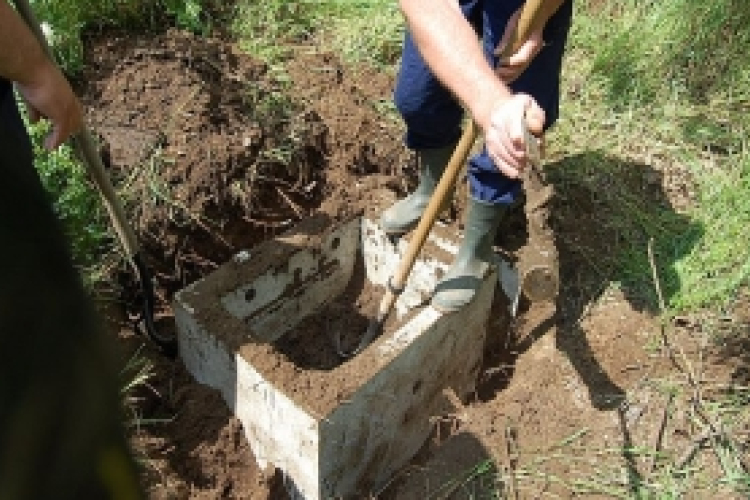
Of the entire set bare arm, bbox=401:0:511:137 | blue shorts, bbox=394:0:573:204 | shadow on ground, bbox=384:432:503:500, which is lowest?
shadow on ground, bbox=384:432:503:500

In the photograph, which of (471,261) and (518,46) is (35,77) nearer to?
(518,46)

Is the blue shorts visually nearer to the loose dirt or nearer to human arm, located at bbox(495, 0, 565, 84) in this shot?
human arm, located at bbox(495, 0, 565, 84)

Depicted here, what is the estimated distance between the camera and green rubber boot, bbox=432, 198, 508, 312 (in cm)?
277

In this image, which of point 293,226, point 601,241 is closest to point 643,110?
point 601,241

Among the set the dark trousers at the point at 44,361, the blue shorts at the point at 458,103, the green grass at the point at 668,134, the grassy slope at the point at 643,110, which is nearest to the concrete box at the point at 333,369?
the blue shorts at the point at 458,103

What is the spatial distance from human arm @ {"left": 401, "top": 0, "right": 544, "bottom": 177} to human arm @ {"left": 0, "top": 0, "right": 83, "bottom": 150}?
880 millimetres

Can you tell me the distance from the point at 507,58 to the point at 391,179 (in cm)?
119

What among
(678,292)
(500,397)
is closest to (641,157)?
(678,292)

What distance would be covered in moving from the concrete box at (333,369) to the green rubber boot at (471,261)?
0.19ft

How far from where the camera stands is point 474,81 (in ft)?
6.47

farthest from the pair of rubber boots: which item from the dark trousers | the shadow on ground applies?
the dark trousers

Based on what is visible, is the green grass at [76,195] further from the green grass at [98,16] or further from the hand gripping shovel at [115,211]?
the green grass at [98,16]

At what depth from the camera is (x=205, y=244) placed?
10.6 feet

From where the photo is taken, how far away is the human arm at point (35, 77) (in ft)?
5.96
